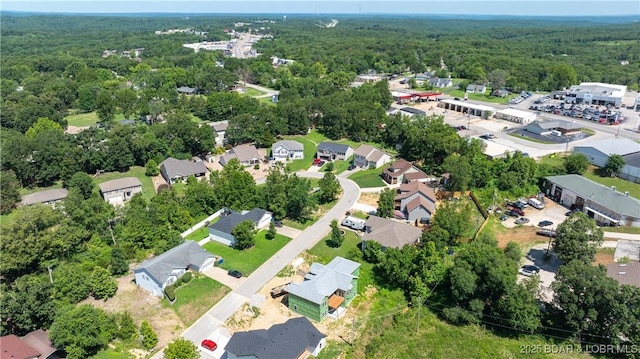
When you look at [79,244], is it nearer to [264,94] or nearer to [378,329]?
[378,329]

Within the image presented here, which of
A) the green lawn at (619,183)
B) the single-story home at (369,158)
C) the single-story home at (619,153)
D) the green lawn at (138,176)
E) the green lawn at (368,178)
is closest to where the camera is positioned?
the green lawn at (619,183)

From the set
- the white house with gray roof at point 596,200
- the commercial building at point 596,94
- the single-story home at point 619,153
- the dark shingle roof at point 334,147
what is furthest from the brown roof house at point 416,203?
the commercial building at point 596,94

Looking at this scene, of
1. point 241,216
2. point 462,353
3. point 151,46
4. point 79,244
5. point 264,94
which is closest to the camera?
point 462,353

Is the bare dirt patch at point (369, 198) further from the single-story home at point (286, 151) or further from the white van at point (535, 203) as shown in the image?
the single-story home at point (286, 151)

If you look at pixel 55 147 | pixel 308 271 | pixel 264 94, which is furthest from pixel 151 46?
pixel 308 271

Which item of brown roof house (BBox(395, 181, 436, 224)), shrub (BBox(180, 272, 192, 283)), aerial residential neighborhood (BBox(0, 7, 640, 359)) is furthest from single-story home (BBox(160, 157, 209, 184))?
brown roof house (BBox(395, 181, 436, 224))

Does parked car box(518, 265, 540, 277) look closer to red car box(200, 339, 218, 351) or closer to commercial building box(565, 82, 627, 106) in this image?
red car box(200, 339, 218, 351)

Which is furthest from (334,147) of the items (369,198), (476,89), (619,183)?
(476,89)
